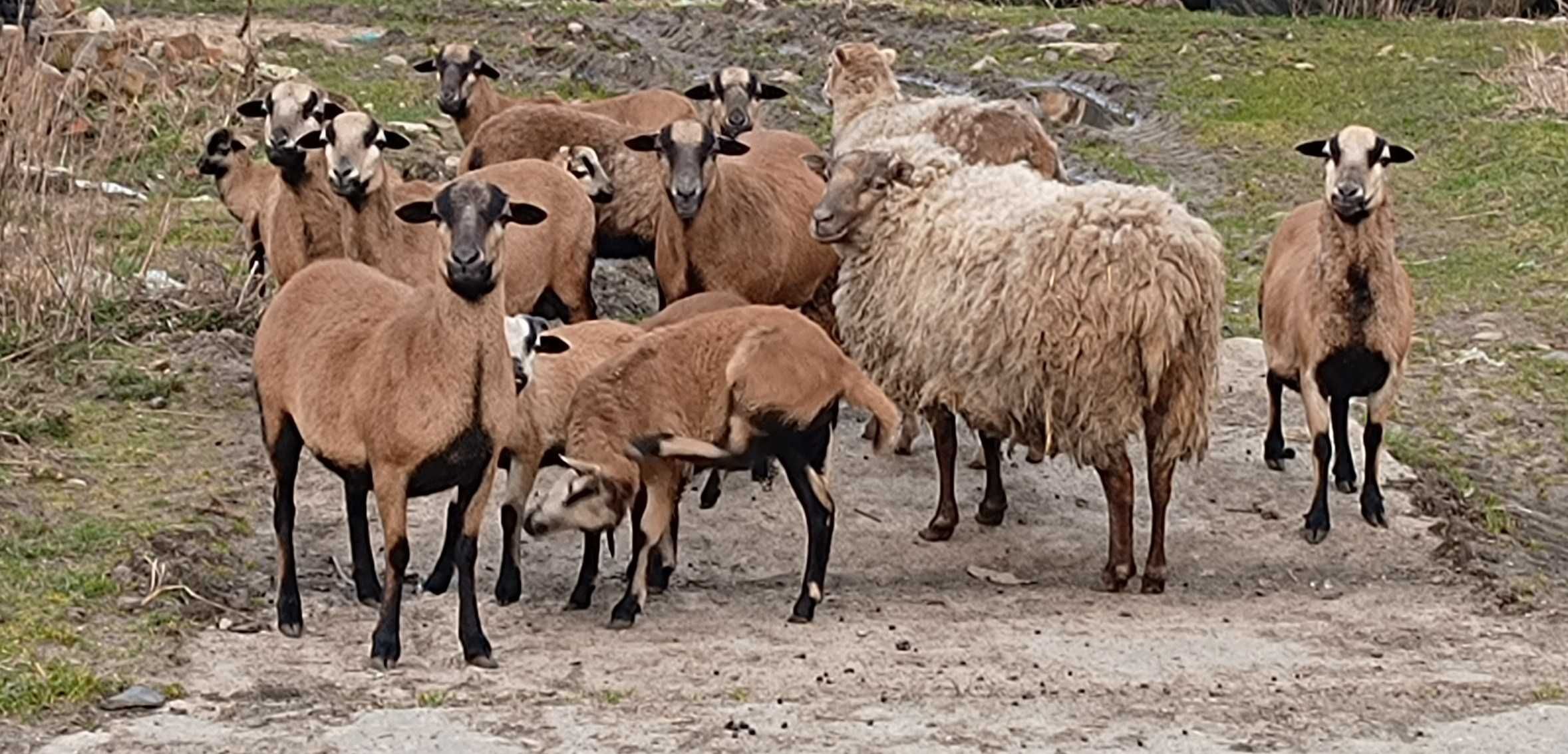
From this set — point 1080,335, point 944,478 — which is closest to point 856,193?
point 944,478

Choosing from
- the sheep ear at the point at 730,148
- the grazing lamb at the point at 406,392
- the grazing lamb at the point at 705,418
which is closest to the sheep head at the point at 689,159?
the sheep ear at the point at 730,148

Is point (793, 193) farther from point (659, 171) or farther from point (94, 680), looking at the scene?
point (94, 680)

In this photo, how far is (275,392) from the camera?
7.84m

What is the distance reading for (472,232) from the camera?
295 inches

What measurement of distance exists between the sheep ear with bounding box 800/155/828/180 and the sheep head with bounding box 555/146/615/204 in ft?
3.51

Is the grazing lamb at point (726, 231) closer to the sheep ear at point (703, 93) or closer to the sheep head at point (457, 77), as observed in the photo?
the sheep ear at point (703, 93)

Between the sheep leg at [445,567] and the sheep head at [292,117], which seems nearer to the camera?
the sheep leg at [445,567]

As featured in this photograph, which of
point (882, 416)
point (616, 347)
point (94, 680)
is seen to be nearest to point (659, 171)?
point (616, 347)

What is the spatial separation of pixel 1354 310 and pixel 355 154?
164 inches

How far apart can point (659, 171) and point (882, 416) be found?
3.59m

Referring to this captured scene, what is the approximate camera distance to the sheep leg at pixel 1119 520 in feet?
29.5

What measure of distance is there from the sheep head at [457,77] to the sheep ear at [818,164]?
11.3 feet

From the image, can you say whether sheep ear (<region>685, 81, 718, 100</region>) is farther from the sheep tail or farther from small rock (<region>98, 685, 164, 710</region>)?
small rock (<region>98, 685, 164, 710</region>)

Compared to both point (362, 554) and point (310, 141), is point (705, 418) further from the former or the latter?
point (310, 141)
